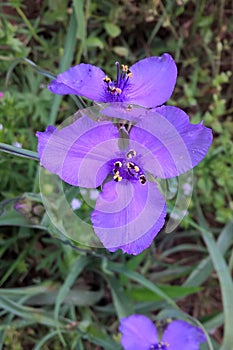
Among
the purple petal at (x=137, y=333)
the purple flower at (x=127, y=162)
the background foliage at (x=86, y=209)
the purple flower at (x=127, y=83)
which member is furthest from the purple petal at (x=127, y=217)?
the purple petal at (x=137, y=333)

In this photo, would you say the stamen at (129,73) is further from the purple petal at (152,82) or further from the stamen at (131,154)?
the stamen at (131,154)

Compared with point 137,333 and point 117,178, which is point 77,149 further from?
point 137,333

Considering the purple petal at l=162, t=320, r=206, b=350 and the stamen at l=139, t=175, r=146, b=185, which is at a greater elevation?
the stamen at l=139, t=175, r=146, b=185

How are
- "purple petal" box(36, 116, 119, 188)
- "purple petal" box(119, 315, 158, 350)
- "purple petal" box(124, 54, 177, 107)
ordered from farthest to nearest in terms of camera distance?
"purple petal" box(119, 315, 158, 350), "purple petal" box(124, 54, 177, 107), "purple petal" box(36, 116, 119, 188)

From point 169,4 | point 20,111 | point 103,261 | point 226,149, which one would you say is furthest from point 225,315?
point 169,4

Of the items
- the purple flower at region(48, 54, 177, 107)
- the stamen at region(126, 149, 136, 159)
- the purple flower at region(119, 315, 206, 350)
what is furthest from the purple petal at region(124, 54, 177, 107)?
the purple flower at region(119, 315, 206, 350)

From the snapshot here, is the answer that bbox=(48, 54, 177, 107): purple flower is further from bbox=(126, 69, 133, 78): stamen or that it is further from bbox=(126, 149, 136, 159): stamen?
bbox=(126, 149, 136, 159): stamen
